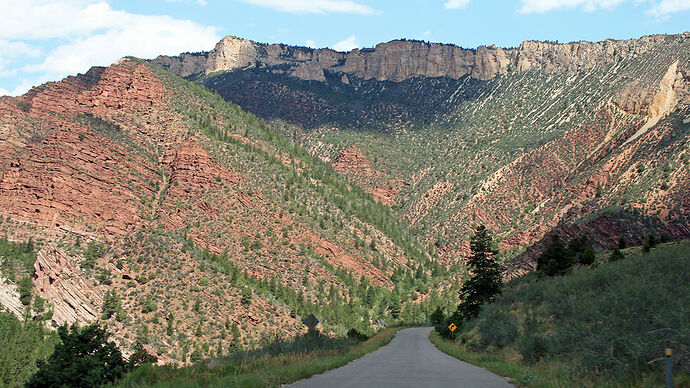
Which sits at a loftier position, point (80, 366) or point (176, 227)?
point (176, 227)

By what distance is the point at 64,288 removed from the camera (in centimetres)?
5966

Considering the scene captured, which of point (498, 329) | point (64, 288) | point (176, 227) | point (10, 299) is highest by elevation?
point (176, 227)

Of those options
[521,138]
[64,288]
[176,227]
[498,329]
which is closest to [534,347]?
[498,329]

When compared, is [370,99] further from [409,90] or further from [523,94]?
[523,94]

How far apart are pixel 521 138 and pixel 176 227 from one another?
260 ft

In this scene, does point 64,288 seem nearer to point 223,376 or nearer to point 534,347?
point 223,376

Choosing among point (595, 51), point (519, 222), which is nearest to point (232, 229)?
→ point (519, 222)

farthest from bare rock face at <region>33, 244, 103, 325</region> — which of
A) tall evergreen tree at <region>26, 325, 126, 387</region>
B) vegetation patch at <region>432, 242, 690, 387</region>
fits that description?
vegetation patch at <region>432, 242, 690, 387</region>

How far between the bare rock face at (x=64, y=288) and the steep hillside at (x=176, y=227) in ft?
0.50

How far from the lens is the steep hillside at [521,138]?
75.9 m

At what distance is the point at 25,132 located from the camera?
8538 cm

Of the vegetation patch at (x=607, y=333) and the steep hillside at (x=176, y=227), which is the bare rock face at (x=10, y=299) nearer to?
the steep hillside at (x=176, y=227)

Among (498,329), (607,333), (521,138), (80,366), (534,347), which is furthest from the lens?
(521,138)

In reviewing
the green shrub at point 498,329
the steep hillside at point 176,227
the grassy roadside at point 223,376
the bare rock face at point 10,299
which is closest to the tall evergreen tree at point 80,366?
the grassy roadside at point 223,376
